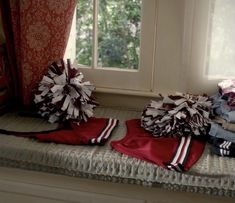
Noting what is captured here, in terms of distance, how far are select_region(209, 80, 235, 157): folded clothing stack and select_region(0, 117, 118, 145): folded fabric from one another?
14.7 inches

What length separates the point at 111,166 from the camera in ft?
4.07

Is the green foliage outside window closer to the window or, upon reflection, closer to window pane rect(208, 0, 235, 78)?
the window

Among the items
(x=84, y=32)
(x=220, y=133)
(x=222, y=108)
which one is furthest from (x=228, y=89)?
(x=84, y=32)

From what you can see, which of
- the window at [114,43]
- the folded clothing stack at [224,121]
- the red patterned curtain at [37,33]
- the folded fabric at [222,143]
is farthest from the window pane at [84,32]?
the folded fabric at [222,143]

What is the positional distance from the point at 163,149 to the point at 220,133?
21 cm

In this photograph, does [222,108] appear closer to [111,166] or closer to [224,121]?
[224,121]

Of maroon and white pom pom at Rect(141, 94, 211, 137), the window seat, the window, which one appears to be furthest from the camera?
the window

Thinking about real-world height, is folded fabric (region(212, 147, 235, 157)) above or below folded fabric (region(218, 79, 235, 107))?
below

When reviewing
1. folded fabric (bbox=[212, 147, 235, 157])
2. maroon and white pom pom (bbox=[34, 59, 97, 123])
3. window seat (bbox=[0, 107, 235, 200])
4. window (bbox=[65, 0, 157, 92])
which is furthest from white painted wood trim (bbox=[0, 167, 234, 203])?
window (bbox=[65, 0, 157, 92])

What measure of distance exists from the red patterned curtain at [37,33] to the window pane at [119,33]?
20 cm

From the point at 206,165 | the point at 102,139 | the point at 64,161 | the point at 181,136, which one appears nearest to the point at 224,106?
the point at 181,136

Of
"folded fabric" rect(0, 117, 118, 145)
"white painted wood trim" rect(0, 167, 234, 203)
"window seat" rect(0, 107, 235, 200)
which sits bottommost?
"white painted wood trim" rect(0, 167, 234, 203)

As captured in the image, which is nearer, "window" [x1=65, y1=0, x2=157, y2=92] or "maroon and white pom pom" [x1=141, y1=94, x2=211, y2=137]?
"maroon and white pom pom" [x1=141, y1=94, x2=211, y2=137]

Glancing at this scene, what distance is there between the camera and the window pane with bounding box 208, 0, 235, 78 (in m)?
1.54
